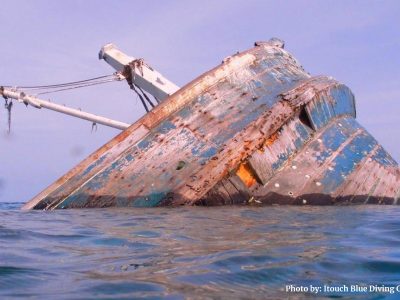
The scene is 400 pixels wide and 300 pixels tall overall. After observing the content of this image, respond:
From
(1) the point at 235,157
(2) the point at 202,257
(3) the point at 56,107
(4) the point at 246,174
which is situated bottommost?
(2) the point at 202,257

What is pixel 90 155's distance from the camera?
6.48 meters

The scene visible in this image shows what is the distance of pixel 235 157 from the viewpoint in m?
6.06

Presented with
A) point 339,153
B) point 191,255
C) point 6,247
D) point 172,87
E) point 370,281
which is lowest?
point 370,281

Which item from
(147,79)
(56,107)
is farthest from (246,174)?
(56,107)

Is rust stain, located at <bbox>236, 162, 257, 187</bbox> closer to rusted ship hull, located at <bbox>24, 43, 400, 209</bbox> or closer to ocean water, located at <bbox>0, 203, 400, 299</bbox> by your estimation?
rusted ship hull, located at <bbox>24, 43, 400, 209</bbox>

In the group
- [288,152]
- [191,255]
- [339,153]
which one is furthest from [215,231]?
[339,153]

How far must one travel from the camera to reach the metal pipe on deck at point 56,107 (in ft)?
30.7

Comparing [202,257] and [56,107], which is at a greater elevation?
[56,107]

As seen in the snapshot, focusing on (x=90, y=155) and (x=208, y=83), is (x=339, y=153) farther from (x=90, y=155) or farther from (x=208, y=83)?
(x=90, y=155)

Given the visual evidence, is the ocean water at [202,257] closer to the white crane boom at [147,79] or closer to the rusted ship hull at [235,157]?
the rusted ship hull at [235,157]

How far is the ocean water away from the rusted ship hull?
1.29m

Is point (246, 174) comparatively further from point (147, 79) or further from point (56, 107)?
point (56, 107)

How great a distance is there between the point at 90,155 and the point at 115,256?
3641 millimetres

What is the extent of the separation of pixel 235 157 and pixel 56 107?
4802mm
